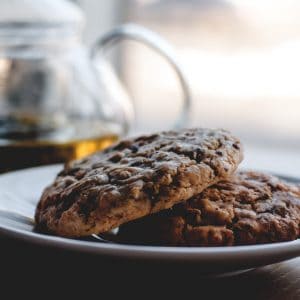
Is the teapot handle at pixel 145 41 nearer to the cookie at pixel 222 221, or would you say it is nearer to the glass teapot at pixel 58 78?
the glass teapot at pixel 58 78

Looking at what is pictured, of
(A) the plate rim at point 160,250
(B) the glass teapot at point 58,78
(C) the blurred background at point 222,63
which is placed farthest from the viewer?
(C) the blurred background at point 222,63

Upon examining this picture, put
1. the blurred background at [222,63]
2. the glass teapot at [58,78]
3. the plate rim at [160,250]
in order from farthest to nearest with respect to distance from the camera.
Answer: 1. the blurred background at [222,63]
2. the glass teapot at [58,78]
3. the plate rim at [160,250]

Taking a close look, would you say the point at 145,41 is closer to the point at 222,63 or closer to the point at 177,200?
the point at 177,200

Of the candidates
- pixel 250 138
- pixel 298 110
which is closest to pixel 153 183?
pixel 250 138

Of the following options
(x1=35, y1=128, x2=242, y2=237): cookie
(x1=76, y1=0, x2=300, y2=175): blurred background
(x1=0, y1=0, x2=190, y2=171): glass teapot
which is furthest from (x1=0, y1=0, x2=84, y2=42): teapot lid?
(x1=76, y1=0, x2=300, y2=175): blurred background

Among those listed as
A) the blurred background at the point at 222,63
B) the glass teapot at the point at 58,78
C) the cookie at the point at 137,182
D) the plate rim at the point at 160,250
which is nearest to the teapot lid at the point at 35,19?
the glass teapot at the point at 58,78

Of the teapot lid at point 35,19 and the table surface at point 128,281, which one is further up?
the teapot lid at point 35,19

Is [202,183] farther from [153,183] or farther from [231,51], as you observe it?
[231,51]
